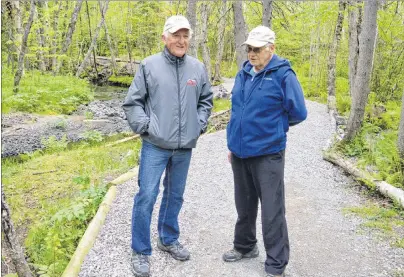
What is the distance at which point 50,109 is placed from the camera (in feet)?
51.4

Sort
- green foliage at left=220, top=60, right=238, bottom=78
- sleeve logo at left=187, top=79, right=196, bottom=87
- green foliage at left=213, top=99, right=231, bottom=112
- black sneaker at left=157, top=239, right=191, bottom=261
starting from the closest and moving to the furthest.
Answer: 1. sleeve logo at left=187, top=79, right=196, bottom=87
2. black sneaker at left=157, top=239, right=191, bottom=261
3. green foliage at left=213, top=99, right=231, bottom=112
4. green foliage at left=220, top=60, right=238, bottom=78

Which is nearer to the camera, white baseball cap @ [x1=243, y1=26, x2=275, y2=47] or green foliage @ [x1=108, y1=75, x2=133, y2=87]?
white baseball cap @ [x1=243, y1=26, x2=275, y2=47]

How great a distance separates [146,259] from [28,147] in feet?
27.4

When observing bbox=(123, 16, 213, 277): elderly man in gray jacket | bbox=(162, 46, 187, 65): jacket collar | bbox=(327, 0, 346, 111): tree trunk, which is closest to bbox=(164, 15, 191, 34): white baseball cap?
bbox=(123, 16, 213, 277): elderly man in gray jacket

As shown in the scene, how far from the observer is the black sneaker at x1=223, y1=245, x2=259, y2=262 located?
4.10m

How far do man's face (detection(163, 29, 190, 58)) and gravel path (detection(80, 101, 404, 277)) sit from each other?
2186 mm

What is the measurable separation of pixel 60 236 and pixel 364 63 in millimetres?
6615

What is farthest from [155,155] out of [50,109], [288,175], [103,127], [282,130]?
[50,109]

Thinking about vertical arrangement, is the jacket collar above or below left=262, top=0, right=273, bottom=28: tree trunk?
below

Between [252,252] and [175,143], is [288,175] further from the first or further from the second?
[175,143]

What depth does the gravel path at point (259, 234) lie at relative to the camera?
4.00 meters

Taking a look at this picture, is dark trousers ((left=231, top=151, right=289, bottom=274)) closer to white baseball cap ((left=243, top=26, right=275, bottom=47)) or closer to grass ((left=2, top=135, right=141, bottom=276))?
white baseball cap ((left=243, top=26, right=275, bottom=47))

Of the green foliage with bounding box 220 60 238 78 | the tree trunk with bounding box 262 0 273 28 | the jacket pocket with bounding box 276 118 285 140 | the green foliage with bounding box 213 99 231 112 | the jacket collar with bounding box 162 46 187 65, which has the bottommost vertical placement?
the green foliage with bounding box 220 60 238 78

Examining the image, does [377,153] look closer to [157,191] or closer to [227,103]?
[157,191]
